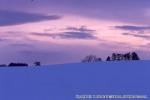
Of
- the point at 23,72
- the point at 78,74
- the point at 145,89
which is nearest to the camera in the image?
the point at 145,89

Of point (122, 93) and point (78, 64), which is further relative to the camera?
point (78, 64)

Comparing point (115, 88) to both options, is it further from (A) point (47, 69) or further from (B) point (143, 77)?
(A) point (47, 69)

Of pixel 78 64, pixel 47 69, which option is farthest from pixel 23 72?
pixel 78 64

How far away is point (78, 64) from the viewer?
9.84 metres

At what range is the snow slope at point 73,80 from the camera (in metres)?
9.07

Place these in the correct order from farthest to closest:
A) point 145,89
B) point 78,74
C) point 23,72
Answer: point 23,72 → point 78,74 → point 145,89

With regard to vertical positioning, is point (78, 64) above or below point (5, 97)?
above

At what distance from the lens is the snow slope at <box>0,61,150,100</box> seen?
9.07 m

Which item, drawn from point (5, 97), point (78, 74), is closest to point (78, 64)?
point (78, 74)

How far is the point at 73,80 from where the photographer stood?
9.83 m

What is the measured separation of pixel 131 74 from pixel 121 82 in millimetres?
201

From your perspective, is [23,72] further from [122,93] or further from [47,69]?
[122,93]

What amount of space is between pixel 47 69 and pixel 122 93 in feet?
5.39

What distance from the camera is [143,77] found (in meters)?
9.00
